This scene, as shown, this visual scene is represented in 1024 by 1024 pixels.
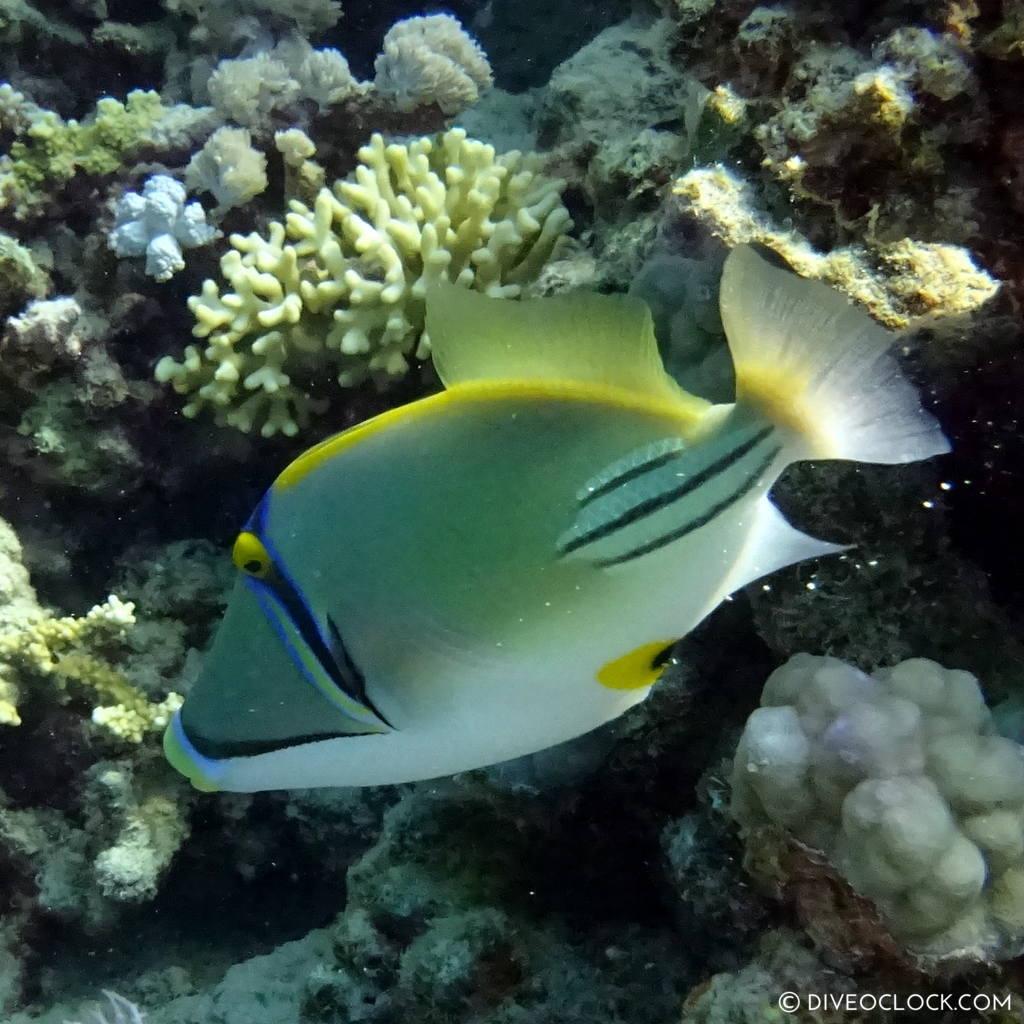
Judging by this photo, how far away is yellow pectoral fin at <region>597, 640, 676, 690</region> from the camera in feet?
4.25

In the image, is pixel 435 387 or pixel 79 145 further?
pixel 79 145

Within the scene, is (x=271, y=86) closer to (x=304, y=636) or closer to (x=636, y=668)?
(x=304, y=636)

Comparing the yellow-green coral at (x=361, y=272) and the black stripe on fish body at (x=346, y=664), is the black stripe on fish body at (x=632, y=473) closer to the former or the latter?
the black stripe on fish body at (x=346, y=664)

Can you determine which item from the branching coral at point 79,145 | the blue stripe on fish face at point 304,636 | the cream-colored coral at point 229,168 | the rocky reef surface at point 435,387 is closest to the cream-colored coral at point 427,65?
the rocky reef surface at point 435,387

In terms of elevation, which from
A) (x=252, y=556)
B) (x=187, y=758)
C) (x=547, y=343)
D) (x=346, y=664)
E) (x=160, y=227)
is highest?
(x=547, y=343)

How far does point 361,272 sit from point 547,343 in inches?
98.9

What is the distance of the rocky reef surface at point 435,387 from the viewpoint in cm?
228

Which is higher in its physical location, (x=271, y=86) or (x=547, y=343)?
(x=547, y=343)

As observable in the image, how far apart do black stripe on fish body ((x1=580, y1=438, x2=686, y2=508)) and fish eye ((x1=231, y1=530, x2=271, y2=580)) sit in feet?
1.55

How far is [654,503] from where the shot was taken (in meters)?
1.26

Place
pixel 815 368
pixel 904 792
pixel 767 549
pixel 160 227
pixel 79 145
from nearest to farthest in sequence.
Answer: pixel 815 368 → pixel 767 549 → pixel 904 792 → pixel 160 227 → pixel 79 145

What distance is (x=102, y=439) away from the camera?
397cm

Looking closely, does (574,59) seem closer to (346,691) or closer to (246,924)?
(346,691)

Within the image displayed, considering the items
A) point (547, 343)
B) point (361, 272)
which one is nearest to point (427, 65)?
point (361, 272)
